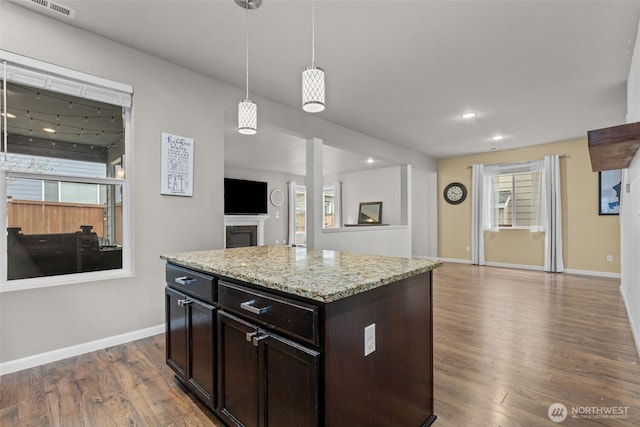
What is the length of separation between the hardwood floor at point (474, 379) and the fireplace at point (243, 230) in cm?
484

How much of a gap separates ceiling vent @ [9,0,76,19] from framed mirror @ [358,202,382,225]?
23.0ft

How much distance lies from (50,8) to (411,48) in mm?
2774

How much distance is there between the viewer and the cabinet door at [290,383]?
3.50 feet

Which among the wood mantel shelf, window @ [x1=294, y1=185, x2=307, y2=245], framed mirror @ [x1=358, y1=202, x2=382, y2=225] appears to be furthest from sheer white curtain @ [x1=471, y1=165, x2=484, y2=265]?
window @ [x1=294, y1=185, x2=307, y2=245]

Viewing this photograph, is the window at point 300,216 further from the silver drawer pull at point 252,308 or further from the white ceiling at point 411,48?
the silver drawer pull at point 252,308

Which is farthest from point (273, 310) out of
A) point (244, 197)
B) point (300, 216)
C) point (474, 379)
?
point (300, 216)

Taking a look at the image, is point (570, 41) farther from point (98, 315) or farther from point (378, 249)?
point (98, 315)

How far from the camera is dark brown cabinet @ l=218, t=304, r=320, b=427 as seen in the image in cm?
109

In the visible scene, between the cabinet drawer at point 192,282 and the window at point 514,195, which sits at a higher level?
the window at point 514,195

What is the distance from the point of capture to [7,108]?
7.25 ft

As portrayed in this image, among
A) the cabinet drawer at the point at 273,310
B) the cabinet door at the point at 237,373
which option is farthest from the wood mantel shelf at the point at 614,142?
the cabinet door at the point at 237,373

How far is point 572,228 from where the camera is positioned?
5738mm

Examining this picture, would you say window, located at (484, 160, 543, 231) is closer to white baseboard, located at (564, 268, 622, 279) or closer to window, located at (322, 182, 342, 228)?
white baseboard, located at (564, 268, 622, 279)

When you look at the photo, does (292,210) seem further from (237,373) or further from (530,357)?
(237,373)
